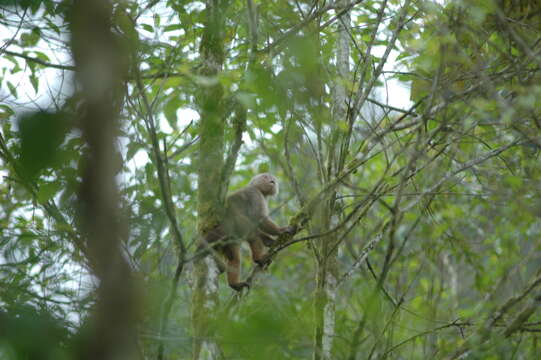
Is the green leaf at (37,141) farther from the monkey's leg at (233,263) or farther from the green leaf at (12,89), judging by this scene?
the monkey's leg at (233,263)

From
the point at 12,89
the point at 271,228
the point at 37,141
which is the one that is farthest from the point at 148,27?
the point at 37,141

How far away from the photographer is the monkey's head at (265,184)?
33.0ft

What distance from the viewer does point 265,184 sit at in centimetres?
1006

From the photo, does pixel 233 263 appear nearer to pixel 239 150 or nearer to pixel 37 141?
pixel 239 150

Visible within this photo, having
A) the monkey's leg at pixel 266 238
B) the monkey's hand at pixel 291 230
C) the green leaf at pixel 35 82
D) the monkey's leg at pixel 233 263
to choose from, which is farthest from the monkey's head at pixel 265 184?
the green leaf at pixel 35 82

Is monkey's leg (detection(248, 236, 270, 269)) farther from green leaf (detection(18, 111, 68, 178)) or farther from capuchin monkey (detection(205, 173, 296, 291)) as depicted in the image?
green leaf (detection(18, 111, 68, 178))

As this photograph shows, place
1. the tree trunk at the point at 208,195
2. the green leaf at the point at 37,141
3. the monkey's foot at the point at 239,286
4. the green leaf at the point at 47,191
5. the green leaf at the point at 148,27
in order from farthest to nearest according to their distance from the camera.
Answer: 1. the monkey's foot at the point at 239,286
2. the green leaf at the point at 148,27
3. the tree trunk at the point at 208,195
4. the green leaf at the point at 47,191
5. the green leaf at the point at 37,141

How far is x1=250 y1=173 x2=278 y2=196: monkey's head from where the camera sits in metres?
10.1

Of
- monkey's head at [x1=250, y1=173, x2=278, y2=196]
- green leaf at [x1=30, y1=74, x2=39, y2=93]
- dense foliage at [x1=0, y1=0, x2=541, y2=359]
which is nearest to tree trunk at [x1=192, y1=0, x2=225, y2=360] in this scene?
dense foliage at [x1=0, y1=0, x2=541, y2=359]

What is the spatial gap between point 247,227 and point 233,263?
79 cm

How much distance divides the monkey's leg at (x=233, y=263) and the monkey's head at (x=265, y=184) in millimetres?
1770

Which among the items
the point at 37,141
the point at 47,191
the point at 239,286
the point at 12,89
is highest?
the point at 12,89

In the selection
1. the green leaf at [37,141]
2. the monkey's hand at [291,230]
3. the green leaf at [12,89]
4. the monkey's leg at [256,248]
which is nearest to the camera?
the green leaf at [37,141]

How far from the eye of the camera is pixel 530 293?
5539 mm
